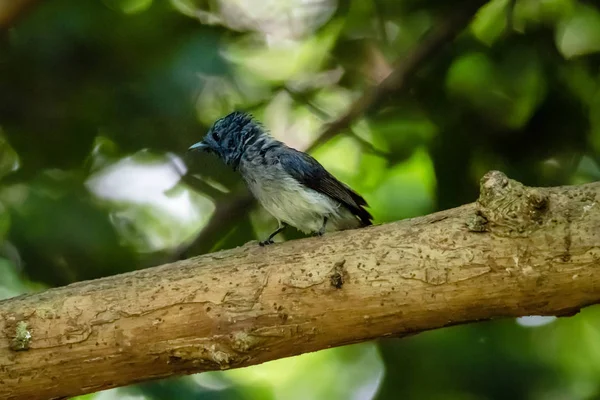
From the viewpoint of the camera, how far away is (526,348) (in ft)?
11.9

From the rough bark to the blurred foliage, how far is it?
89 centimetres

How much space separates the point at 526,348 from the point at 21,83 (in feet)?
8.51

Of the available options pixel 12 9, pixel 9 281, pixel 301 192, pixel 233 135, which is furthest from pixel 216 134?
pixel 9 281

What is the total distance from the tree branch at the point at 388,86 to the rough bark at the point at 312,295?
1113 mm

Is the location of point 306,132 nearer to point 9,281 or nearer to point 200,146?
point 200,146

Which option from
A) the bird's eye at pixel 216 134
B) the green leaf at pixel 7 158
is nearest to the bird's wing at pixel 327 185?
the bird's eye at pixel 216 134

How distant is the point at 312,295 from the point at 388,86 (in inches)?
Answer: 63.1

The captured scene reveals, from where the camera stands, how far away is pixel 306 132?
4438mm

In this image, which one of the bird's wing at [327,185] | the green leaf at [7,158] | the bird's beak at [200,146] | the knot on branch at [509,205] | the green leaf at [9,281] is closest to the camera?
the knot on branch at [509,205]

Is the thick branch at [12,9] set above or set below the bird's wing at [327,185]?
below

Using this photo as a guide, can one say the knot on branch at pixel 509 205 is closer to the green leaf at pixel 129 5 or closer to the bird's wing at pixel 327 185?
the bird's wing at pixel 327 185

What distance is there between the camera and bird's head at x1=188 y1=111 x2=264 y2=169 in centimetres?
385

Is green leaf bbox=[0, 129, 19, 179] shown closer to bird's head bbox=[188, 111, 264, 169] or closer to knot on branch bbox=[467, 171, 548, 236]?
bird's head bbox=[188, 111, 264, 169]

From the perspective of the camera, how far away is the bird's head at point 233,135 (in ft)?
12.6
